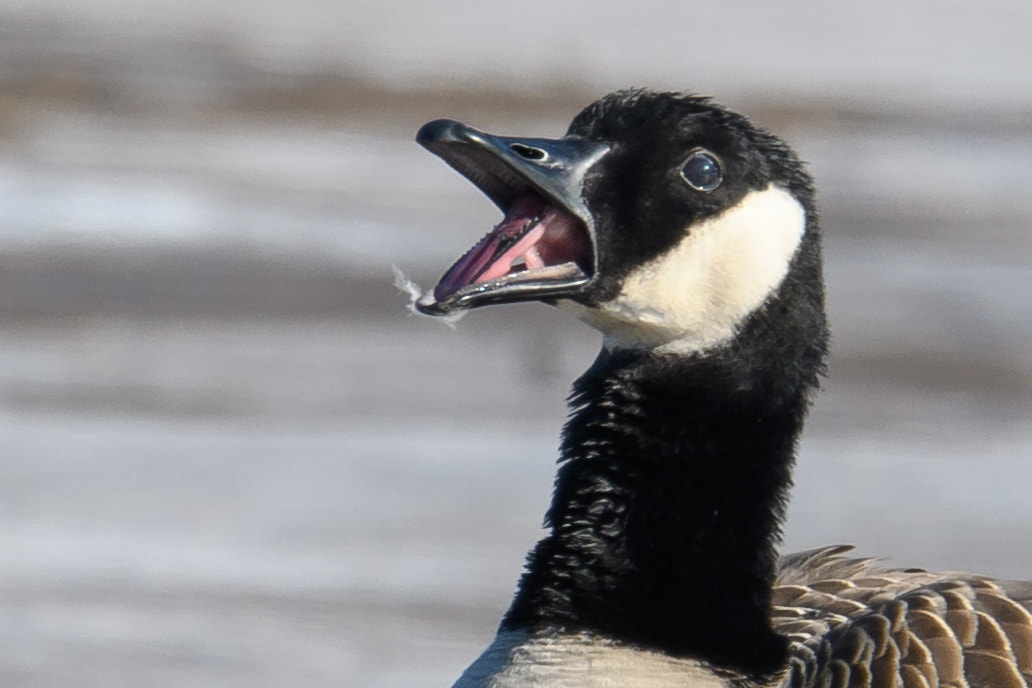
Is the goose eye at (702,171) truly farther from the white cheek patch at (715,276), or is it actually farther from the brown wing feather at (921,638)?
the brown wing feather at (921,638)

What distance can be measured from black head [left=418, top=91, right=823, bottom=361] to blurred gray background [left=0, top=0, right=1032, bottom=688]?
0.92m

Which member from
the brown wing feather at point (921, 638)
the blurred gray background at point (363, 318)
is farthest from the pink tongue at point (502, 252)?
the blurred gray background at point (363, 318)

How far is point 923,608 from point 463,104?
1.11 meters

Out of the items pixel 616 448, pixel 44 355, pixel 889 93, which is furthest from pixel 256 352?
pixel 616 448

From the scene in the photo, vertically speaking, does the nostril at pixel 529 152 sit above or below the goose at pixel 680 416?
above

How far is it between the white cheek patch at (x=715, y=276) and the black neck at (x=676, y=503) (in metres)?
0.03

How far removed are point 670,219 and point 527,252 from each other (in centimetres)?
13

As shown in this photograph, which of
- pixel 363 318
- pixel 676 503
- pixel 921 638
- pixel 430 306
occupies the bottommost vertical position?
pixel 921 638

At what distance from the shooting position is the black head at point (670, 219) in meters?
1.51

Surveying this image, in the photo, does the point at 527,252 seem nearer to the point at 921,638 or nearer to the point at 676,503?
the point at 676,503

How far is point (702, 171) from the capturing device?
60.5 inches

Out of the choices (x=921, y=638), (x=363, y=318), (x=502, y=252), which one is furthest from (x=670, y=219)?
(x=363, y=318)

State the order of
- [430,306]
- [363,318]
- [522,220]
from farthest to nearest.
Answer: [363,318] < [522,220] < [430,306]

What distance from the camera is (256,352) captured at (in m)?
2.56
